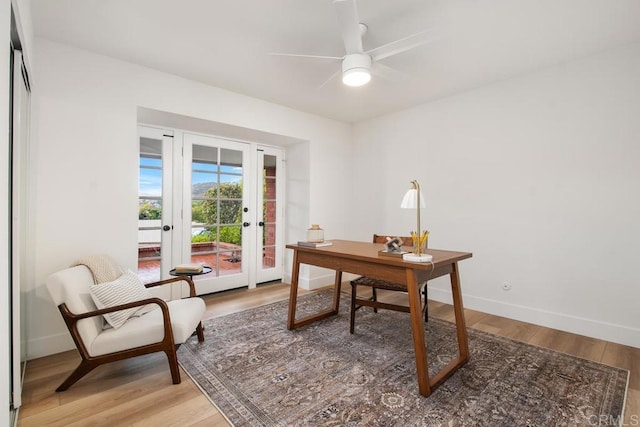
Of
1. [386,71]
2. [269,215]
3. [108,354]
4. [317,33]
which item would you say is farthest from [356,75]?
[269,215]

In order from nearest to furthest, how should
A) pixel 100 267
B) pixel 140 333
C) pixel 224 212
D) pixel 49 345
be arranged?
pixel 140 333
pixel 100 267
pixel 49 345
pixel 224 212

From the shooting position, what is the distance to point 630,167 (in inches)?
100

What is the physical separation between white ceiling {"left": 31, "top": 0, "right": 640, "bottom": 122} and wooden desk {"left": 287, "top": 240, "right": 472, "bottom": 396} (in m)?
1.71

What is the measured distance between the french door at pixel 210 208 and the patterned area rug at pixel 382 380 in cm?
124

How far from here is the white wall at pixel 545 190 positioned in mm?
2588

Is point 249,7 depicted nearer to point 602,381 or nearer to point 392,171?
point 392,171

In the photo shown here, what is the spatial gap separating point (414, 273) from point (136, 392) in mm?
1882

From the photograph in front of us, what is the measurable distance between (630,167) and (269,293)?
154 inches

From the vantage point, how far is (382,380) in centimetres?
201

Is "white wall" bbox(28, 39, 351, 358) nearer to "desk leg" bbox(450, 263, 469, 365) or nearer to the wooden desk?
the wooden desk

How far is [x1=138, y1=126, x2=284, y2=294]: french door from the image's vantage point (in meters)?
3.50

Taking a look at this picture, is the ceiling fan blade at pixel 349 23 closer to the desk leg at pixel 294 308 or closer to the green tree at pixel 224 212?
the desk leg at pixel 294 308

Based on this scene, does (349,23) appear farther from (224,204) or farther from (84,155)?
(224,204)

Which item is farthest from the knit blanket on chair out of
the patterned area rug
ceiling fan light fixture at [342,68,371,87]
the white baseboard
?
the white baseboard
